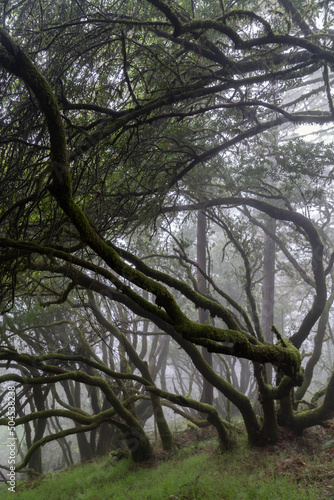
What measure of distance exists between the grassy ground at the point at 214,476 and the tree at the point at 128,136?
17.4 inches

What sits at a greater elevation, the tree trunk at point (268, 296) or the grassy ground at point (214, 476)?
the tree trunk at point (268, 296)

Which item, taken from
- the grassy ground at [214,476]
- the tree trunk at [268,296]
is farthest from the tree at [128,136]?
the tree trunk at [268,296]

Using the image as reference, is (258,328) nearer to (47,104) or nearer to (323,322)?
(323,322)

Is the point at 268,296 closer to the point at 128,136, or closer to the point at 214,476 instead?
the point at 214,476

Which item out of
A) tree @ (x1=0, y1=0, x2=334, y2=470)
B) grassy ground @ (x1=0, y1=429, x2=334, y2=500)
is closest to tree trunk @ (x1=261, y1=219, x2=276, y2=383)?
tree @ (x1=0, y1=0, x2=334, y2=470)

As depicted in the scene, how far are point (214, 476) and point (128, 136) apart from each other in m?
5.93

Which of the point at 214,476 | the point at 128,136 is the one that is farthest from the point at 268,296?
the point at 128,136

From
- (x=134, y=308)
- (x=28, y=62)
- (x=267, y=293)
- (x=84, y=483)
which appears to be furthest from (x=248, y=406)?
(x=267, y=293)

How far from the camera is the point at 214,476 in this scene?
5852 millimetres

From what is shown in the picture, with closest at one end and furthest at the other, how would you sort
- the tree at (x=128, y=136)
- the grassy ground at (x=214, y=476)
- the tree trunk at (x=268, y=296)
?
the tree at (x=128, y=136) → the grassy ground at (x=214, y=476) → the tree trunk at (x=268, y=296)

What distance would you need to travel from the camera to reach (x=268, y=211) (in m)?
7.25

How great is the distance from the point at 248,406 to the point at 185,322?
15.8 feet

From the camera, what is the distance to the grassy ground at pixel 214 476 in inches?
194

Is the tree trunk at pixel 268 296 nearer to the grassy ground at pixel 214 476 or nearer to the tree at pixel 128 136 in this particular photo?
the tree at pixel 128 136
